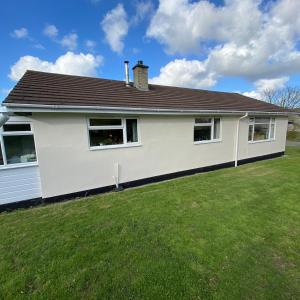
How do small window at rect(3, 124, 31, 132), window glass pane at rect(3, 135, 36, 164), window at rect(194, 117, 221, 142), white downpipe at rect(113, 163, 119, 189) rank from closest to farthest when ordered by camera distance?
1. small window at rect(3, 124, 31, 132)
2. window glass pane at rect(3, 135, 36, 164)
3. white downpipe at rect(113, 163, 119, 189)
4. window at rect(194, 117, 221, 142)

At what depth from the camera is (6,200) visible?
5.17 m

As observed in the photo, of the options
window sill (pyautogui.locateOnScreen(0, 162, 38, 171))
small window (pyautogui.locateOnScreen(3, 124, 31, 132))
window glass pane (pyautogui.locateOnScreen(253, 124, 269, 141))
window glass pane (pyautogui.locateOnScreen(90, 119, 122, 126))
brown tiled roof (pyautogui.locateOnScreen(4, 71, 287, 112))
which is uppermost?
brown tiled roof (pyautogui.locateOnScreen(4, 71, 287, 112))

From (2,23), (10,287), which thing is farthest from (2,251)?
(2,23)

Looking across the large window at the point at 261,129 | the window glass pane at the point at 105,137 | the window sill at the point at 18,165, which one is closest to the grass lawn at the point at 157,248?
the window sill at the point at 18,165

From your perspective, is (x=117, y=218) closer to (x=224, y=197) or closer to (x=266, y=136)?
(x=224, y=197)

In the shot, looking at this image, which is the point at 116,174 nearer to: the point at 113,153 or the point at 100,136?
the point at 113,153

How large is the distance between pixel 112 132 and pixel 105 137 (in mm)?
313

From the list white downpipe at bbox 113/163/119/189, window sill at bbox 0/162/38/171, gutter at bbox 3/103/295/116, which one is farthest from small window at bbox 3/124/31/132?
white downpipe at bbox 113/163/119/189

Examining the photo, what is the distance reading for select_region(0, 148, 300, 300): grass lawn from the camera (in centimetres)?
242

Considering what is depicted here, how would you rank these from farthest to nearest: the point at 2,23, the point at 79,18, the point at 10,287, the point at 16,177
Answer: the point at 79,18, the point at 2,23, the point at 16,177, the point at 10,287

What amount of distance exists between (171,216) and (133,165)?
115 inches

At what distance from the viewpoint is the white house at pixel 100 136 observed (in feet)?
16.8

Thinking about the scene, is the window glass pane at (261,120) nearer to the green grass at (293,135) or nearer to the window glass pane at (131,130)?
the window glass pane at (131,130)

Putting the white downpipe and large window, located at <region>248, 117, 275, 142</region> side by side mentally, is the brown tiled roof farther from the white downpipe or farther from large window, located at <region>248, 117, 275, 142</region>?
large window, located at <region>248, 117, 275, 142</region>
